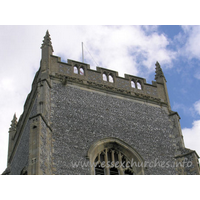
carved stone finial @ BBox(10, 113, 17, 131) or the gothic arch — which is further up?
carved stone finial @ BBox(10, 113, 17, 131)

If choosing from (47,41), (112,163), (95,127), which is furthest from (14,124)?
(112,163)

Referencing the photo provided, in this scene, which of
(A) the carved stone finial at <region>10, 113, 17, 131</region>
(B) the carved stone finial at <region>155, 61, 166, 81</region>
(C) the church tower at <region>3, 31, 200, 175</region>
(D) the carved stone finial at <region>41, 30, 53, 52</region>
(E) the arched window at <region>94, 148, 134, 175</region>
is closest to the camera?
(C) the church tower at <region>3, 31, 200, 175</region>

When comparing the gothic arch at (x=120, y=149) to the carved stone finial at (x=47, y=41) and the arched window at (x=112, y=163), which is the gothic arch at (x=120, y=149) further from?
the carved stone finial at (x=47, y=41)

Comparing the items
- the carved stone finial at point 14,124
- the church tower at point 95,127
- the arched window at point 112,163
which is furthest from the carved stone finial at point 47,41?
the arched window at point 112,163

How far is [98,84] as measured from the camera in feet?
65.5

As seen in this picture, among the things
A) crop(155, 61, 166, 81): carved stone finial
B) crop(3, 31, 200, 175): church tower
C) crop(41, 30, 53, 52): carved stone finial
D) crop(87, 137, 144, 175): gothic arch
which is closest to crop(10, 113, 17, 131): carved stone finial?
crop(3, 31, 200, 175): church tower

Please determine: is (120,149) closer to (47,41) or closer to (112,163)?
(112,163)

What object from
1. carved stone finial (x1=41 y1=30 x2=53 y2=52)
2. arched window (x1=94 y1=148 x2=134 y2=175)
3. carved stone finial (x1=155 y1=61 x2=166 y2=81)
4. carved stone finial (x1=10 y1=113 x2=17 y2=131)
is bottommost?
arched window (x1=94 y1=148 x2=134 y2=175)

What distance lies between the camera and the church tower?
16188 millimetres

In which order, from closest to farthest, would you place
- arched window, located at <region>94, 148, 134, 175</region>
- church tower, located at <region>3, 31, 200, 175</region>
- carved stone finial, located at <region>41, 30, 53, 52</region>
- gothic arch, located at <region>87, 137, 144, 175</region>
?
church tower, located at <region>3, 31, 200, 175</region>, arched window, located at <region>94, 148, 134, 175</region>, gothic arch, located at <region>87, 137, 144, 175</region>, carved stone finial, located at <region>41, 30, 53, 52</region>

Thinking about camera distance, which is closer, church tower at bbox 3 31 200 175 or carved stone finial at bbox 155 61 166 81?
church tower at bbox 3 31 200 175

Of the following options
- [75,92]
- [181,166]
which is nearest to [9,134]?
[75,92]

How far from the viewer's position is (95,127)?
17906 mm

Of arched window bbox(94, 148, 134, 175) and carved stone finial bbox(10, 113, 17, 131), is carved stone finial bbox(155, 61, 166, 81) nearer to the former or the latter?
arched window bbox(94, 148, 134, 175)
